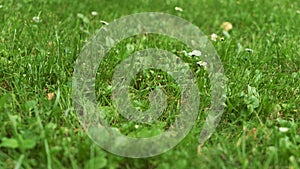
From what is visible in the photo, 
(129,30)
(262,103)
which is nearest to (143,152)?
(262,103)

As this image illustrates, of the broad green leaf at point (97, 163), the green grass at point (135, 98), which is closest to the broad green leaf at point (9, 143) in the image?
the green grass at point (135, 98)

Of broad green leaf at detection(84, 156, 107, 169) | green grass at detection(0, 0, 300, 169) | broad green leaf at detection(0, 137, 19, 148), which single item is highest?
green grass at detection(0, 0, 300, 169)

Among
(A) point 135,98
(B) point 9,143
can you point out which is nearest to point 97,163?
(B) point 9,143

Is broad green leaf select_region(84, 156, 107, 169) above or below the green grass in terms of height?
below

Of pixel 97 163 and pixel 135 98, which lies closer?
pixel 97 163

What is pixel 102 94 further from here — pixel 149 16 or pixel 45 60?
pixel 149 16

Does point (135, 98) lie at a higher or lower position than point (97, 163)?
higher

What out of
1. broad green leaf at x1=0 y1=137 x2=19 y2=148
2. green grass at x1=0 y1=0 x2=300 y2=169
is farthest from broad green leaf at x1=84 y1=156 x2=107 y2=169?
broad green leaf at x1=0 y1=137 x2=19 y2=148

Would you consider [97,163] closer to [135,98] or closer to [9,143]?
[9,143]

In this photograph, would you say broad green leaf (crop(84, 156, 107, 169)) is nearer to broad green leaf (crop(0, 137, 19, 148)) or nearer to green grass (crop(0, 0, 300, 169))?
green grass (crop(0, 0, 300, 169))

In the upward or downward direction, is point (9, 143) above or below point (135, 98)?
below
